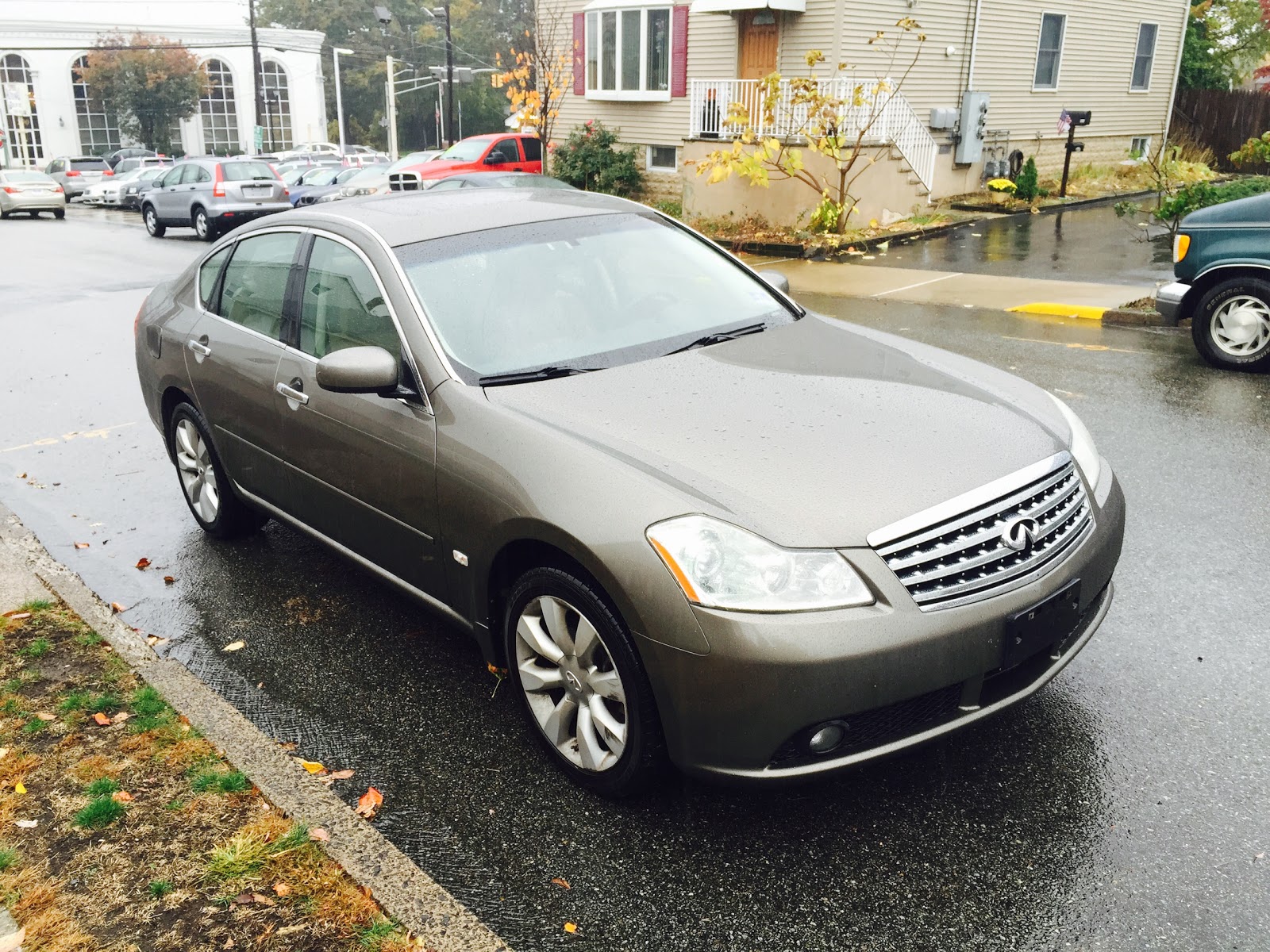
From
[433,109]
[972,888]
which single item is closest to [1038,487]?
[972,888]

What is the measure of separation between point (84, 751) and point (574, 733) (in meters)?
1.66

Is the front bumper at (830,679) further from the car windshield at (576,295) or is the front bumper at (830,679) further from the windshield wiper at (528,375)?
the car windshield at (576,295)

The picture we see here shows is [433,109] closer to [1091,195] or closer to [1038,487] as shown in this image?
[1091,195]

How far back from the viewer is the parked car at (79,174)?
1576 inches

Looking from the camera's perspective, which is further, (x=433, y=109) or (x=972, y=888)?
(x=433, y=109)

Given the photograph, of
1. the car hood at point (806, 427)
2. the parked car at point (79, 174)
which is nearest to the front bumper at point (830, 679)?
the car hood at point (806, 427)

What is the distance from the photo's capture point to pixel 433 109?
84.3 metres

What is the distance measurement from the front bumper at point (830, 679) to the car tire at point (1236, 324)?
20.5 feet

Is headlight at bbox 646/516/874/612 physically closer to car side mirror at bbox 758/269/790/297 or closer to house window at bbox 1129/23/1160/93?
car side mirror at bbox 758/269/790/297

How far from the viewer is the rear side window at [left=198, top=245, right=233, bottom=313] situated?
17.1 feet

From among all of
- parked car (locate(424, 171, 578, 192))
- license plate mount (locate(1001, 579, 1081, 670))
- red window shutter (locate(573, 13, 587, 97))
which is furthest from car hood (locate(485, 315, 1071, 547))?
red window shutter (locate(573, 13, 587, 97))

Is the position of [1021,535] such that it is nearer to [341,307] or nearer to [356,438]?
[356,438]

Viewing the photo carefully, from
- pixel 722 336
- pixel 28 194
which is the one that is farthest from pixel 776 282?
pixel 28 194

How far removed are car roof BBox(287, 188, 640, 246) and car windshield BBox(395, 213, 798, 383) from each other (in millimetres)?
65
